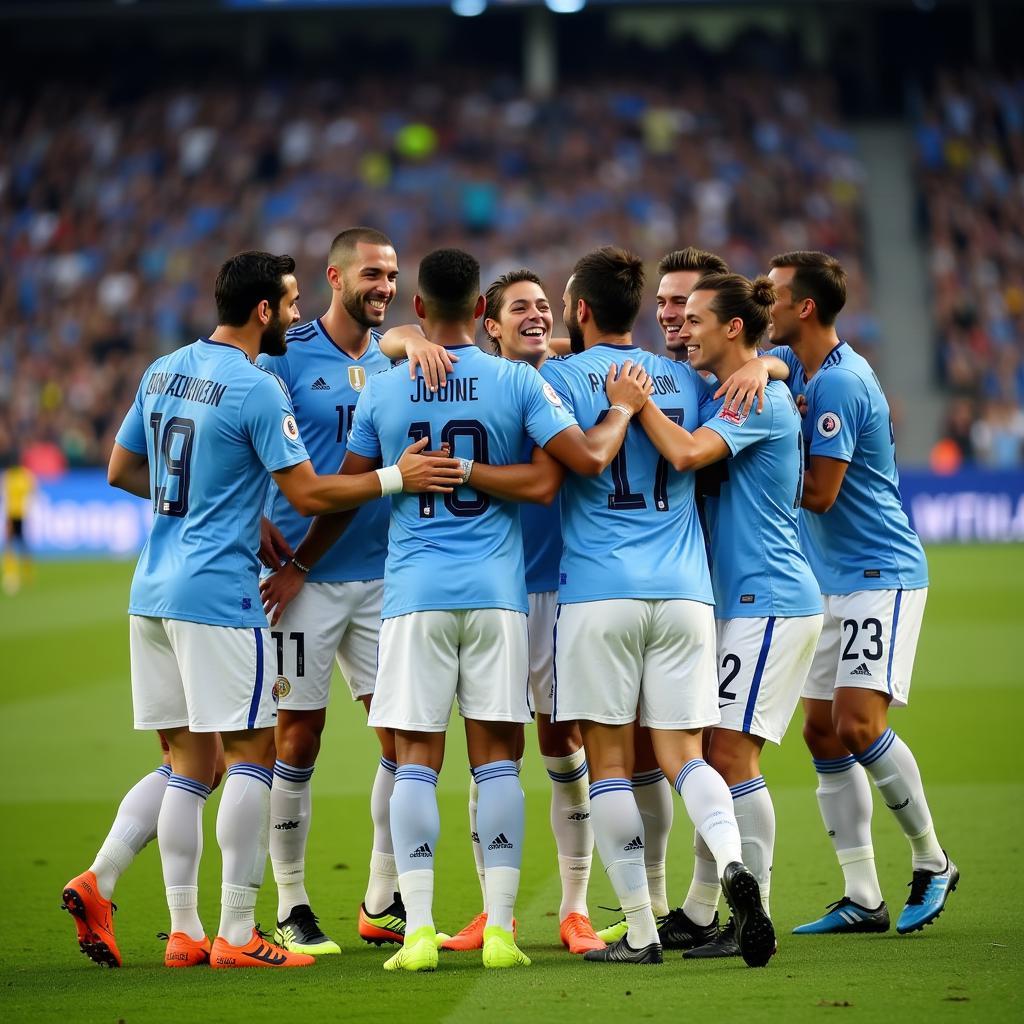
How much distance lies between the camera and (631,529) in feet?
18.3

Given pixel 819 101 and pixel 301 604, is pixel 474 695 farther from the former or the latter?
pixel 819 101

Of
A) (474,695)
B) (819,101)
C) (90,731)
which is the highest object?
(819,101)

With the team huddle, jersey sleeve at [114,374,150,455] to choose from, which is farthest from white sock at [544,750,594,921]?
jersey sleeve at [114,374,150,455]

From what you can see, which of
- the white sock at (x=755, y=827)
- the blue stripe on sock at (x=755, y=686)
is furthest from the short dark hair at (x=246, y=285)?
the white sock at (x=755, y=827)

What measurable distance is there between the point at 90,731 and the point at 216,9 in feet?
84.4

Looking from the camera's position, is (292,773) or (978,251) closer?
(292,773)

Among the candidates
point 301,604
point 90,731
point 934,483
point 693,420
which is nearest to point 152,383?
point 301,604

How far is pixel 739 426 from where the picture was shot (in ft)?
18.3

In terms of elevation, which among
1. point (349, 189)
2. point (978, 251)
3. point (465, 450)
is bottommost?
point (465, 450)

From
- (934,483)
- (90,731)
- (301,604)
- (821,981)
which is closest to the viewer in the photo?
(821,981)

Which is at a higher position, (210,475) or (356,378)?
(356,378)

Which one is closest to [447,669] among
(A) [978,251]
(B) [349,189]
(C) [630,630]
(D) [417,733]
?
(D) [417,733]

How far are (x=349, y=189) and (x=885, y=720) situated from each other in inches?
1161

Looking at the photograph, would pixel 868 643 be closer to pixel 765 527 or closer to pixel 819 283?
pixel 765 527
